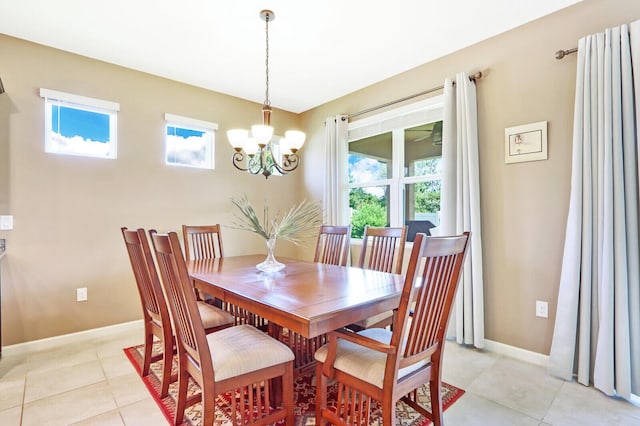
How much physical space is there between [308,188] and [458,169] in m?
2.18

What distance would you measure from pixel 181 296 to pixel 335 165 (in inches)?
109

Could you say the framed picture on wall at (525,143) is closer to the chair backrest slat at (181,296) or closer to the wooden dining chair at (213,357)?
the wooden dining chair at (213,357)

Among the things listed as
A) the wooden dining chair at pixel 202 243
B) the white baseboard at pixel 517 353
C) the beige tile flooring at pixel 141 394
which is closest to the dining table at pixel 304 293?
the wooden dining chair at pixel 202 243

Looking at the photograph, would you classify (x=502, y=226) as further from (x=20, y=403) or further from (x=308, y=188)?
(x=20, y=403)

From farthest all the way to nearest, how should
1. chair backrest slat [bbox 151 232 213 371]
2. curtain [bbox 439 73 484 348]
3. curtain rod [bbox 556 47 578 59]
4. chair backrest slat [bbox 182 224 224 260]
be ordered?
chair backrest slat [bbox 182 224 224 260] < curtain [bbox 439 73 484 348] < curtain rod [bbox 556 47 578 59] < chair backrest slat [bbox 151 232 213 371]

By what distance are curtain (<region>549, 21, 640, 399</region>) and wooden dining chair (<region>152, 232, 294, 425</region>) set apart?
1.94 metres

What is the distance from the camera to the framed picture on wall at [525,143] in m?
2.41

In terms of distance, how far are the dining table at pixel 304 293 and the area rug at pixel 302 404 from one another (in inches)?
6.5

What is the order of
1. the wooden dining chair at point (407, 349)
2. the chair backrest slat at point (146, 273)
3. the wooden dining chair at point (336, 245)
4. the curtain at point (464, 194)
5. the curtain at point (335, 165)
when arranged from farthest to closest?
the curtain at point (335, 165), the wooden dining chair at point (336, 245), the curtain at point (464, 194), the chair backrest slat at point (146, 273), the wooden dining chair at point (407, 349)

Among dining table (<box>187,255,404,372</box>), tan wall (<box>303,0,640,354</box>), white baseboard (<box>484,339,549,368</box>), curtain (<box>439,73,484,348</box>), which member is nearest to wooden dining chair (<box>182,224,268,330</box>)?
dining table (<box>187,255,404,372</box>)

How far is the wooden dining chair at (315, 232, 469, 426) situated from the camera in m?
1.27

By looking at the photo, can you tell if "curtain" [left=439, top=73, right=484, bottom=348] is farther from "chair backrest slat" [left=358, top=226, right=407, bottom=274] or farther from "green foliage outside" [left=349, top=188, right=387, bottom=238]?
"green foliage outside" [left=349, top=188, right=387, bottom=238]

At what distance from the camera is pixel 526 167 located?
98.8 inches

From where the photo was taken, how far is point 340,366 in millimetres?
1463
